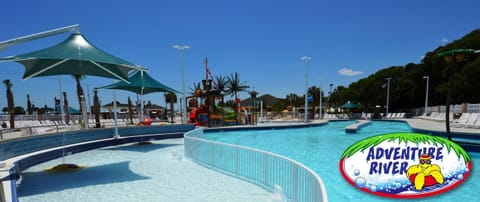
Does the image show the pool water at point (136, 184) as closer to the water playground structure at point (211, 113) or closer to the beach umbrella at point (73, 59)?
the beach umbrella at point (73, 59)

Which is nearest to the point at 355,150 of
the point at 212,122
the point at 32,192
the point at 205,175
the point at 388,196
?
the point at 388,196

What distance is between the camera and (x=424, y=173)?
473cm

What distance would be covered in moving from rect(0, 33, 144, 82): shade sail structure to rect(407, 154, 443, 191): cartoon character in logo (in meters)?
7.05

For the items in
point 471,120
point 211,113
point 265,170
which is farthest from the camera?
point 211,113

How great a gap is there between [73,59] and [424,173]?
812cm

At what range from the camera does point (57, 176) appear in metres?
6.46

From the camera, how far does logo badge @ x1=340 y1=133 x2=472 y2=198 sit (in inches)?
184

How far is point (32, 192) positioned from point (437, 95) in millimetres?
49149

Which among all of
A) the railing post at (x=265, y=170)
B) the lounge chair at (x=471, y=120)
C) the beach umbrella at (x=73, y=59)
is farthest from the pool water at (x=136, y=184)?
the lounge chair at (x=471, y=120)

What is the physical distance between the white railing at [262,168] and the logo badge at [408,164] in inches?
62.2

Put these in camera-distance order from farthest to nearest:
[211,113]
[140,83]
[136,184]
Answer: [211,113] → [140,83] → [136,184]

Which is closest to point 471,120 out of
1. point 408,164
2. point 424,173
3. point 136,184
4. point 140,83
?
point 424,173

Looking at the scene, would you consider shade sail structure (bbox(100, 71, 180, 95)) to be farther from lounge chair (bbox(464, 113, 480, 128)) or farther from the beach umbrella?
lounge chair (bbox(464, 113, 480, 128))

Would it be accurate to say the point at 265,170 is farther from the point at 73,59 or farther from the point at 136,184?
the point at 73,59
